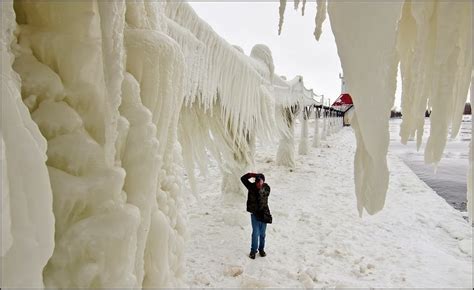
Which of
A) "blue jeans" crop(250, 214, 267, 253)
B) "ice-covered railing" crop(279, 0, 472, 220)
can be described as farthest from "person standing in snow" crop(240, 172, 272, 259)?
"ice-covered railing" crop(279, 0, 472, 220)

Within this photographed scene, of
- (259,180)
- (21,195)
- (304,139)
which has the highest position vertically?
(21,195)

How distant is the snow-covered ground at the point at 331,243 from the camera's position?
329 centimetres

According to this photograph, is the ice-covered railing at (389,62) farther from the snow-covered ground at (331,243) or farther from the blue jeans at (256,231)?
the blue jeans at (256,231)

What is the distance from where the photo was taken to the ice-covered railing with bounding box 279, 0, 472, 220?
0.67m

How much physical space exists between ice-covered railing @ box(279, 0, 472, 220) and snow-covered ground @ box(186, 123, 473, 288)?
2.22 m

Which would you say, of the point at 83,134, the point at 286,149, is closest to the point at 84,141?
the point at 83,134

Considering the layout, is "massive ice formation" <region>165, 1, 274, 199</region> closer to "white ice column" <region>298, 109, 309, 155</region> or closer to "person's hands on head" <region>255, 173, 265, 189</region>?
"person's hands on head" <region>255, 173, 265, 189</region>

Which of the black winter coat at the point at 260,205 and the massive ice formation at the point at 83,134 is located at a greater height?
the massive ice formation at the point at 83,134

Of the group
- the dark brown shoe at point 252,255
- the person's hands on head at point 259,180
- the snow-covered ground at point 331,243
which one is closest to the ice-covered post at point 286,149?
the snow-covered ground at point 331,243

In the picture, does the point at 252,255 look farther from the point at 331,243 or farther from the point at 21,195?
the point at 21,195

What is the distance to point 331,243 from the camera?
4.20 metres

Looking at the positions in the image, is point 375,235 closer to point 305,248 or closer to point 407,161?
point 305,248

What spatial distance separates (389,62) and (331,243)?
396 centimetres

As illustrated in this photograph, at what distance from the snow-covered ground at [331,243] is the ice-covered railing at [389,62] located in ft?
7.29
